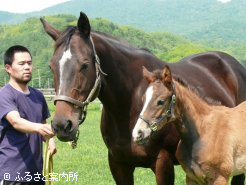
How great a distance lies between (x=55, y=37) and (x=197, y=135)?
1.62 metres

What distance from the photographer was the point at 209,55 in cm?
614

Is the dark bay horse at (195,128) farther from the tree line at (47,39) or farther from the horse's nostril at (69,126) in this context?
the tree line at (47,39)

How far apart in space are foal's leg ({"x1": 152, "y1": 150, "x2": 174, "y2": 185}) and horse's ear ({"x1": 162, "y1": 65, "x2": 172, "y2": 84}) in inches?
25.6

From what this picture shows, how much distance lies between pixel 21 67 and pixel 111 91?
2.82ft

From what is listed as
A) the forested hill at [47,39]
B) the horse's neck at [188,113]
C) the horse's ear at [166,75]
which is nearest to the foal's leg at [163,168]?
the horse's neck at [188,113]

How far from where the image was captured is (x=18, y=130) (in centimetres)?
391

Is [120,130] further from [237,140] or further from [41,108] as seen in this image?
[237,140]

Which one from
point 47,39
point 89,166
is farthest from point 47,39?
point 89,166

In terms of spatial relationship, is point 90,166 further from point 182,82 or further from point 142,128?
point 142,128

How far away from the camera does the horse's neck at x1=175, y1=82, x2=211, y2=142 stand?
4320 mm

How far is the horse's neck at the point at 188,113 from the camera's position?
4.32m

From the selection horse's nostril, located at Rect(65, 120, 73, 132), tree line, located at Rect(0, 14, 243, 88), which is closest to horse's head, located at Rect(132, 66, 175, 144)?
horse's nostril, located at Rect(65, 120, 73, 132)

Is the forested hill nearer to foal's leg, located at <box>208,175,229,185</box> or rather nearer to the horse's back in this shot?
the horse's back

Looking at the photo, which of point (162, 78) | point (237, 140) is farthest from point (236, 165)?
point (162, 78)
